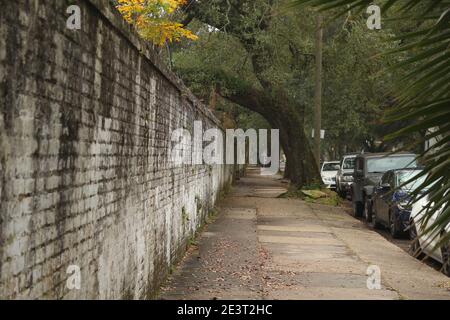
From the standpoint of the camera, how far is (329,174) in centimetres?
3023

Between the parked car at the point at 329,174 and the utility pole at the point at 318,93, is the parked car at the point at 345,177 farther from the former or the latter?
the parked car at the point at 329,174

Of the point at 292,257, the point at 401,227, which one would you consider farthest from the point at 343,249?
the point at 401,227

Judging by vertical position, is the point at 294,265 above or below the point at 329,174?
below

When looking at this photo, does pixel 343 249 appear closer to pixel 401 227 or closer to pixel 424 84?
pixel 401 227

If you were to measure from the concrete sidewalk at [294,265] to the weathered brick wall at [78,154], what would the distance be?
37.0 inches

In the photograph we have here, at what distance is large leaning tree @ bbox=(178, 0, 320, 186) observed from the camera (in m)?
19.7

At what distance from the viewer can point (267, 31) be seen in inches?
803

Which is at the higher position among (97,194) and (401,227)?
(97,194)

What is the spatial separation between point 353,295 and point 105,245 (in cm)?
343

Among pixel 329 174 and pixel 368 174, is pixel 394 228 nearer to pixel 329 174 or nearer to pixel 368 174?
pixel 368 174

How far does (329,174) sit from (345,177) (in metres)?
5.49

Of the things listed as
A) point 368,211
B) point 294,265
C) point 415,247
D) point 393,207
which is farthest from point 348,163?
point 294,265

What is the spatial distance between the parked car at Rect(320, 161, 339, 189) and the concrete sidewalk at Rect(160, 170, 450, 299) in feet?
47.1

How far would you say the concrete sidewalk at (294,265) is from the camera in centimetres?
739
